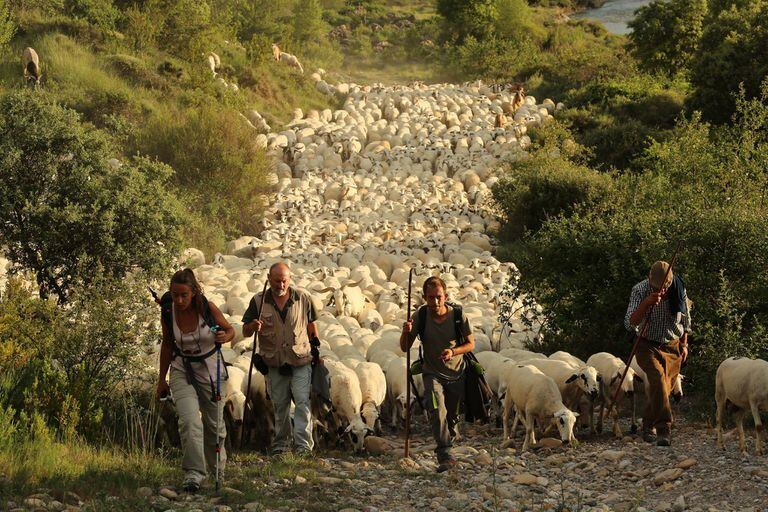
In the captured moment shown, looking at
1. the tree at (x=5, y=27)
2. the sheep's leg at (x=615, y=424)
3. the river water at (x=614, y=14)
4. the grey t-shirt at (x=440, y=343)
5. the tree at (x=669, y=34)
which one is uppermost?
the river water at (x=614, y=14)

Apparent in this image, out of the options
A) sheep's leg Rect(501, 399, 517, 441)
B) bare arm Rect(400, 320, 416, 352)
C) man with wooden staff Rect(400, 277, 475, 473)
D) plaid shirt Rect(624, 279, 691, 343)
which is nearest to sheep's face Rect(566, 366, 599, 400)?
sheep's leg Rect(501, 399, 517, 441)

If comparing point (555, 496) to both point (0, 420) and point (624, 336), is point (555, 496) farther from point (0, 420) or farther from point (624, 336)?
point (624, 336)

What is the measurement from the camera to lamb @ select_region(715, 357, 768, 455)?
8125mm

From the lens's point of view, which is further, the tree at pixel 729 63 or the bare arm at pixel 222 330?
the tree at pixel 729 63

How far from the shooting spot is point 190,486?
7082mm

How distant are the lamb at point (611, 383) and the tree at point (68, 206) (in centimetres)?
569

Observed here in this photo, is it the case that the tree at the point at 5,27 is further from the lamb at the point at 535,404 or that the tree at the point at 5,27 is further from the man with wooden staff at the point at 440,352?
the man with wooden staff at the point at 440,352

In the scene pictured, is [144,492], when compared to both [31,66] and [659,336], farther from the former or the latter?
Result: [31,66]

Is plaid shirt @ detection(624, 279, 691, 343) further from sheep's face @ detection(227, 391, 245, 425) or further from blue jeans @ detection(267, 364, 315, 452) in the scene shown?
sheep's face @ detection(227, 391, 245, 425)

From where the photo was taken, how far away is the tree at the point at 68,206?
12.1 metres

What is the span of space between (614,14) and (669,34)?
33851 mm

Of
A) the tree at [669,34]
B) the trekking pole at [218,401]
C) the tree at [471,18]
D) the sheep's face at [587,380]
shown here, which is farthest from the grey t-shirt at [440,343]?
the tree at [471,18]

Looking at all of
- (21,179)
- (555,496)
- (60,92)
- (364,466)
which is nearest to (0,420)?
(364,466)

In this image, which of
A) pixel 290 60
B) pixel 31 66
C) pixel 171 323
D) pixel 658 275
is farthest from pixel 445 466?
pixel 290 60
